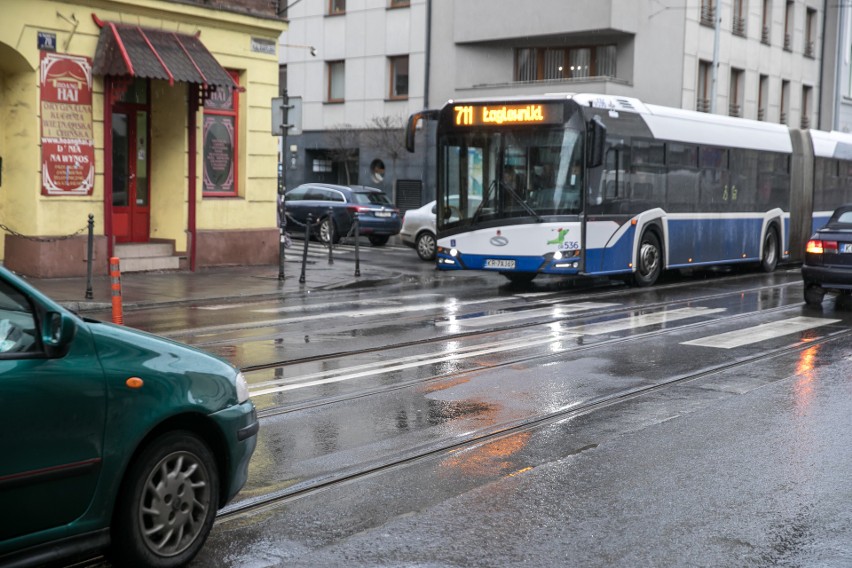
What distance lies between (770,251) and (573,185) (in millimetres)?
8500

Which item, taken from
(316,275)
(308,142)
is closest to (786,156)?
(316,275)

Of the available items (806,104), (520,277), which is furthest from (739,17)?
(520,277)

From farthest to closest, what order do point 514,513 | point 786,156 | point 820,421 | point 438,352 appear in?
point 786,156 < point 438,352 < point 820,421 < point 514,513

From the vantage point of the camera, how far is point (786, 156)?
25.3 metres

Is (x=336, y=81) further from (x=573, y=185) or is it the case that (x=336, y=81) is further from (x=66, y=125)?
(x=573, y=185)

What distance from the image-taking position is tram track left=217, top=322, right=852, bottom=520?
6.22 meters

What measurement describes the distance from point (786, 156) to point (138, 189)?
13803 mm

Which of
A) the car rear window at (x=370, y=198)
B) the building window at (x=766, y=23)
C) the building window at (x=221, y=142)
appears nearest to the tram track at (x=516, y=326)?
the building window at (x=221, y=142)

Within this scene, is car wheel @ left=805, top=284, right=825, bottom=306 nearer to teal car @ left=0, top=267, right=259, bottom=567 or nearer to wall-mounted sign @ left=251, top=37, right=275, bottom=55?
wall-mounted sign @ left=251, top=37, right=275, bottom=55

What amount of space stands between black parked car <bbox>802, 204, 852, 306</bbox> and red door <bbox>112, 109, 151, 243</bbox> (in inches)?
462

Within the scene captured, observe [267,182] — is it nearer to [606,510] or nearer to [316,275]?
A: [316,275]

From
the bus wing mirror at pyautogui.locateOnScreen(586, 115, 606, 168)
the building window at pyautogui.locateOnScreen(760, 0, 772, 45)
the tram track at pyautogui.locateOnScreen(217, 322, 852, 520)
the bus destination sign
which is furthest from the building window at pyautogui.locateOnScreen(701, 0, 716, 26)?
the tram track at pyautogui.locateOnScreen(217, 322, 852, 520)

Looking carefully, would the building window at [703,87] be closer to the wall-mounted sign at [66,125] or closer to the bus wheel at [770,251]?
the bus wheel at [770,251]

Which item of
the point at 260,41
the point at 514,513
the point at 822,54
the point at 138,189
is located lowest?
the point at 514,513
